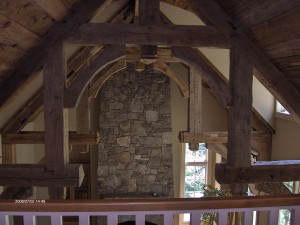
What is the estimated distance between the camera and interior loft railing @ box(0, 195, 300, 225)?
Result: 4.63 feet

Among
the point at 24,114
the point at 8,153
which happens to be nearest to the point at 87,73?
the point at 24,114

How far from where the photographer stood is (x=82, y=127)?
19.6 ft

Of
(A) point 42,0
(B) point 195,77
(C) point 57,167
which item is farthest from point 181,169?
(A) point 42,0

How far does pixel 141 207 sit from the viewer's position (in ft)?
4.69

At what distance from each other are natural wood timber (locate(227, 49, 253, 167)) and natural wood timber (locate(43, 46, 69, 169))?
1546 mm

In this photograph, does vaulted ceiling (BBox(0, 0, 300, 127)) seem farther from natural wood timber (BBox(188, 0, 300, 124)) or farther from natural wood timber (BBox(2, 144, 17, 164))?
natural wood timber (BBox(2, 144, 17, 164))

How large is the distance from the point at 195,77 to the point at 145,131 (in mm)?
1870

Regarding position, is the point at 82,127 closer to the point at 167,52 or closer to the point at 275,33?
the point at 167,52

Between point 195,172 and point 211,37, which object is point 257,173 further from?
point 195,172

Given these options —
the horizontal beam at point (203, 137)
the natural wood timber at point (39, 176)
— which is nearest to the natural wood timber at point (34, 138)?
the horizontal beam at point (203, 137)

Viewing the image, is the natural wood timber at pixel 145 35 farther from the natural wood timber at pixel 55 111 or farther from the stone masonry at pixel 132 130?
the stone masonry at pixel 132 130

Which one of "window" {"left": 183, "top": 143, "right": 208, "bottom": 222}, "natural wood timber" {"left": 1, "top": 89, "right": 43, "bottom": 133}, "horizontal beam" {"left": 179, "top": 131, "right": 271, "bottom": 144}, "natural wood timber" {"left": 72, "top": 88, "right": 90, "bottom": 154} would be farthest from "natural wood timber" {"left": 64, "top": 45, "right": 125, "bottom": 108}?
"window" {"left": 183, "top": 143, "right": 208, "bottom": 222}

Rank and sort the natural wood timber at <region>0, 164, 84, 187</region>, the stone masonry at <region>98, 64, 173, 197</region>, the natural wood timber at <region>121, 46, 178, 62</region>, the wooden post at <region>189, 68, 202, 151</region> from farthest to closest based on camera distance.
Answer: the stone masonry at <region>98, 64, 173, 197</region> → the wooden post at <region>189, 68, 202, 151</region> → the natural wood timber at <region>121, 46, 178, 62</region> → the natural wood timber at <region>0, 164, 84, 187</region>

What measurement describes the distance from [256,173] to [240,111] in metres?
0.64
